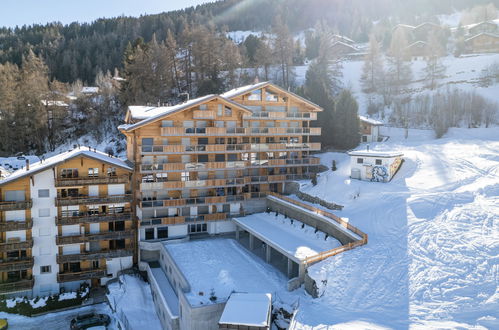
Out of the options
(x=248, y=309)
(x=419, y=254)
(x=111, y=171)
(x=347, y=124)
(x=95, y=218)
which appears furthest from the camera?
(x=347, y=124)

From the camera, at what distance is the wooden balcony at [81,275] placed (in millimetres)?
32312

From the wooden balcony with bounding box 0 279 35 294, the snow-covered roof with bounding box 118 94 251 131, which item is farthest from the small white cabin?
the wooden balcony with bounding box 0 279 35 294

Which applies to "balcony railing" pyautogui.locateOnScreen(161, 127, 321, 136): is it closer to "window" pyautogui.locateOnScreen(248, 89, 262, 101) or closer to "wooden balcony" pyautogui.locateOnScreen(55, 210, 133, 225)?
"window" pyautogui.locateOnScreen(248, 89, 262, 101)

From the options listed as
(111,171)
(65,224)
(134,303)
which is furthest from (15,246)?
(134,303)

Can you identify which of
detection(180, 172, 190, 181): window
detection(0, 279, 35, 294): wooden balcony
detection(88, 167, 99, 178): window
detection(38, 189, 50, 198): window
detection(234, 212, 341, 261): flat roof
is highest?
detection(88, 167, 99, 178): window

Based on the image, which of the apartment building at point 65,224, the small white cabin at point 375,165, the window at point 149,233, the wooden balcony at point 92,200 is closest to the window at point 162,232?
the window at point 149,233

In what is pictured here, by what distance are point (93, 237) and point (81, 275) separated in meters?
3.37

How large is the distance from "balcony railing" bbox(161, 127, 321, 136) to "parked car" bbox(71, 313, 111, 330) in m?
15.9

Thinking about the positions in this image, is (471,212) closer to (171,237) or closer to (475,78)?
(171,237)

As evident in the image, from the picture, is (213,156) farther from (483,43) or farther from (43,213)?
(483,43)

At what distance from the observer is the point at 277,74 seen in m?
72.9

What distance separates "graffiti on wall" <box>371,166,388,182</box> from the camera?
3562cm

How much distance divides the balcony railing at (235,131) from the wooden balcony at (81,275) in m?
13.5

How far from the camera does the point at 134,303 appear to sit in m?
30.2
